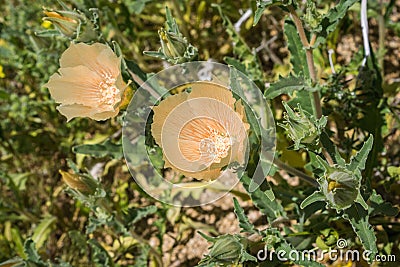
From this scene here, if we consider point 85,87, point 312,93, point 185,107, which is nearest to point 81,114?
point 85,87

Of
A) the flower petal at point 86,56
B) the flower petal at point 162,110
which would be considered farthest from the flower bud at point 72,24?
the flower petal at point 162,110

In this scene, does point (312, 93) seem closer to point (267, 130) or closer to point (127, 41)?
point (267, 130)

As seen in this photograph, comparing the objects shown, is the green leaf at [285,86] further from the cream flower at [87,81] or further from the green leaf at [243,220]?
the cream flower at [87,81]

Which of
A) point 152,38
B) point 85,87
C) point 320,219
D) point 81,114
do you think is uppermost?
point 152,38

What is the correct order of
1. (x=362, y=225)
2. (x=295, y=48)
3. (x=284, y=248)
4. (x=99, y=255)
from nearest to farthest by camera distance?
(x=362, y=225)
(x=284, y=248)
(x=295, y=48)
(x=99, y=255)

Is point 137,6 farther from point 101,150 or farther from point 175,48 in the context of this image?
point 175,48

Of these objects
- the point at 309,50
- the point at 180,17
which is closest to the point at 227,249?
the point at 309,50

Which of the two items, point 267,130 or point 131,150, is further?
point 131,150
